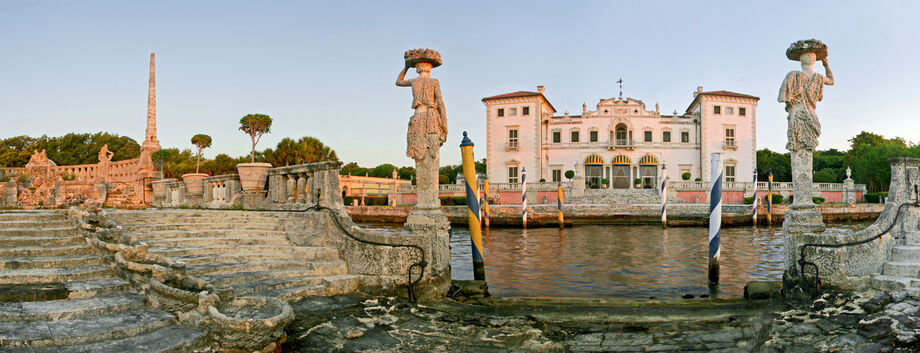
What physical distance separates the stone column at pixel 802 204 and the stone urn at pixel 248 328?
681cm

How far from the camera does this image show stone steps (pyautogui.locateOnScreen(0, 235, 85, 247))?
6168 millimetres

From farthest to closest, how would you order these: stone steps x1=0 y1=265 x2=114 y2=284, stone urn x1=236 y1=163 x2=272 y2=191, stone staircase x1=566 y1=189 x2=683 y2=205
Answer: stone staircase x1=566 y1=189 x2=683 y2=205 → stone urn x1=236 y1=163 x2=272 y2=191 → stone steps x1=0 y1=265 x2=114 y2=284

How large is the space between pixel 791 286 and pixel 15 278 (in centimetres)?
893

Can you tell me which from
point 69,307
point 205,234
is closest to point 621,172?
point 205,234

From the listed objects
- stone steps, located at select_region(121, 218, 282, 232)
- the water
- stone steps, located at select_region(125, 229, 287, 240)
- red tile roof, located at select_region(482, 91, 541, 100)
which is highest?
red tile roof, located at select_region(482, 91, 541, 100)

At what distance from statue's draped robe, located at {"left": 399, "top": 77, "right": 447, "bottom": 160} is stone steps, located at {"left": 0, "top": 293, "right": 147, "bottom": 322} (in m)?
3.84

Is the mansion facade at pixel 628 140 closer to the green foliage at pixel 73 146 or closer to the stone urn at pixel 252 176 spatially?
the green foliage at pixel 73 146

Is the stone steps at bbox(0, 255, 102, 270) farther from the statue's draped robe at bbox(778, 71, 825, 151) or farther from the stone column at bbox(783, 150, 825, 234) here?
the statue's draped robe at bbox(778, 71, 825, 151)

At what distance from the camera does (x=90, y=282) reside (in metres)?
5.36

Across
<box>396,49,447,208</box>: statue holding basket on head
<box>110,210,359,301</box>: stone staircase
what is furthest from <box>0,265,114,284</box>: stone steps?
<box>396,49,447,208</box>: statue holding basket on head

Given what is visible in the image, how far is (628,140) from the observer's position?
53625 millimetres

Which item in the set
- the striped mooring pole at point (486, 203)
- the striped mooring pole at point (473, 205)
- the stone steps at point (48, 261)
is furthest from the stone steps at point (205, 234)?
the striped mooring pole at point (486, 203)

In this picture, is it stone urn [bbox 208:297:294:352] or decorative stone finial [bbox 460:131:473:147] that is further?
decorative stone finial [bbox 460:131:473:147]

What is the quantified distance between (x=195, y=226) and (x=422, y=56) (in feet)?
13.3
